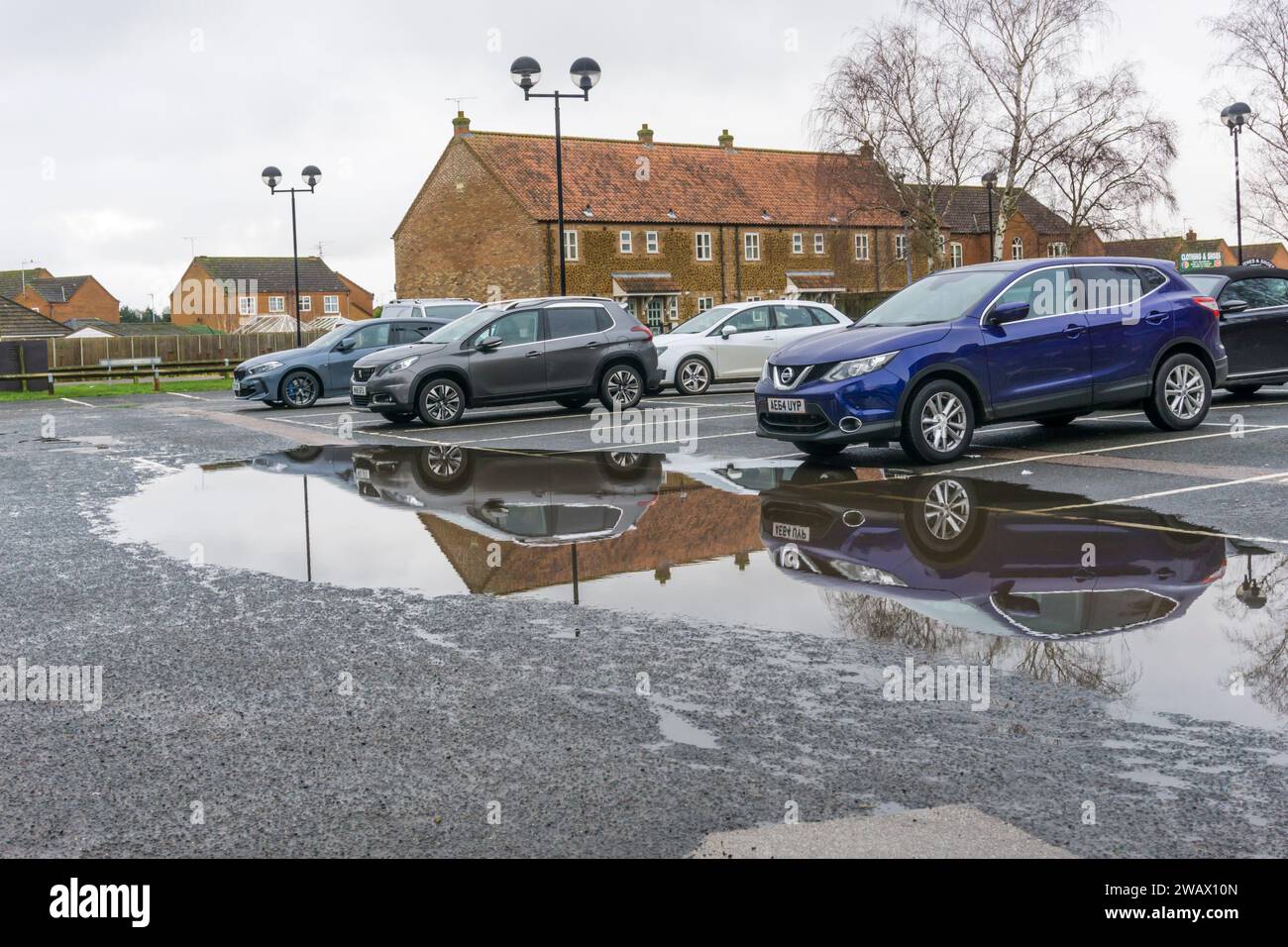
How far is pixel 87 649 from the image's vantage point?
6.35 metres

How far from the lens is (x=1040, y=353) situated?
12641 millimetres

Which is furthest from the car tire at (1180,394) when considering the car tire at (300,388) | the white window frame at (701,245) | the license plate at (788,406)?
the white window frame at (701,245)

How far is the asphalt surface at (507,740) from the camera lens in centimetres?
397

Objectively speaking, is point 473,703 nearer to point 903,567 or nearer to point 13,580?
point 903,567

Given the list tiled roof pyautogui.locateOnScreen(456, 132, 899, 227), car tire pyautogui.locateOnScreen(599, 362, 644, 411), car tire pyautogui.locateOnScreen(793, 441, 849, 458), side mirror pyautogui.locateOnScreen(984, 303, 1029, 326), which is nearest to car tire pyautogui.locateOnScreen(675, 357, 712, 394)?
car tire pyautogui.locateOnScreen(599, 362, 644, 411)

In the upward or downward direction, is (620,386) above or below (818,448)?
above

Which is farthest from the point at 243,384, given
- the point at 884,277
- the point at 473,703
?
the point at 884,277

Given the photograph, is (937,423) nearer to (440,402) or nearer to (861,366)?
(861,366)

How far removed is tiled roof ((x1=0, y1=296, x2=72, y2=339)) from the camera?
44281 millimetres

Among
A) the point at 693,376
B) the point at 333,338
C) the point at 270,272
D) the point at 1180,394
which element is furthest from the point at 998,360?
the point at 270,272

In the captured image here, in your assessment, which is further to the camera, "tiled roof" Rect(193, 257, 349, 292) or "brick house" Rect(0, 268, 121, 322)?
"brick house" Rect(0, 268, 121, 322)

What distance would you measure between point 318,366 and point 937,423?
54.8 feet

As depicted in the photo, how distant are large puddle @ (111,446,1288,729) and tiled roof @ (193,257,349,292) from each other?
98839mm

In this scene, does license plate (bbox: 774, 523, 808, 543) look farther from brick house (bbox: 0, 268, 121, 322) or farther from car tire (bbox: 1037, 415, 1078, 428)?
brick house (bbox: 0, 268, 121, 322)
